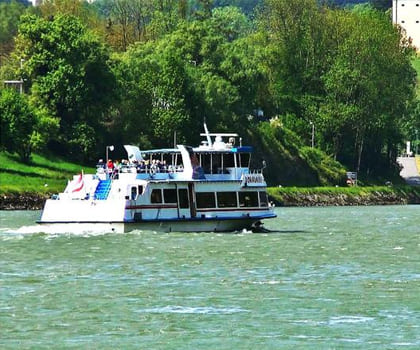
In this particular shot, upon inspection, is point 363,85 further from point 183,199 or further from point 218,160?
point 183,199

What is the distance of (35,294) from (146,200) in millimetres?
31009

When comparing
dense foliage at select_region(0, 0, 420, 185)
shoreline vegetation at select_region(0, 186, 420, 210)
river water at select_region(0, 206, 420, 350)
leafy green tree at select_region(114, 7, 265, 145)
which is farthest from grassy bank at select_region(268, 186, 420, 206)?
river water at select_region(0, 206, 420, 350)

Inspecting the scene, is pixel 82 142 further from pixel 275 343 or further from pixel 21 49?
pixel 275 343

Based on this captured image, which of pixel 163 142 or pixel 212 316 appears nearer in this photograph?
pixel 212 316

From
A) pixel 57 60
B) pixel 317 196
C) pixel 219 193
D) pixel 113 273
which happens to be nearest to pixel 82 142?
pixel 57 60

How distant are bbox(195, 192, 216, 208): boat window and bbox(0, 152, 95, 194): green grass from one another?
39.6 m

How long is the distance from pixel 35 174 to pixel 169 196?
47.0 m

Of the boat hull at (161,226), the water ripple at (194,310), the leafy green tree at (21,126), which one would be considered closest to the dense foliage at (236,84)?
the leafy green tree at (21,126)

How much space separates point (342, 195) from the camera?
151500 mm

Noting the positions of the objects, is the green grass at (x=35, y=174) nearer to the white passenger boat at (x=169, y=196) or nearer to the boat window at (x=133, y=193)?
the white passenger boat at (x=169, y=196)

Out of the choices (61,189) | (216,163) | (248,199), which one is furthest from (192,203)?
(61,189)

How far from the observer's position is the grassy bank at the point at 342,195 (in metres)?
144

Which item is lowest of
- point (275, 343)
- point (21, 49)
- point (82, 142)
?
point (275, 343)

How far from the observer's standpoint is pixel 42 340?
40.8m
